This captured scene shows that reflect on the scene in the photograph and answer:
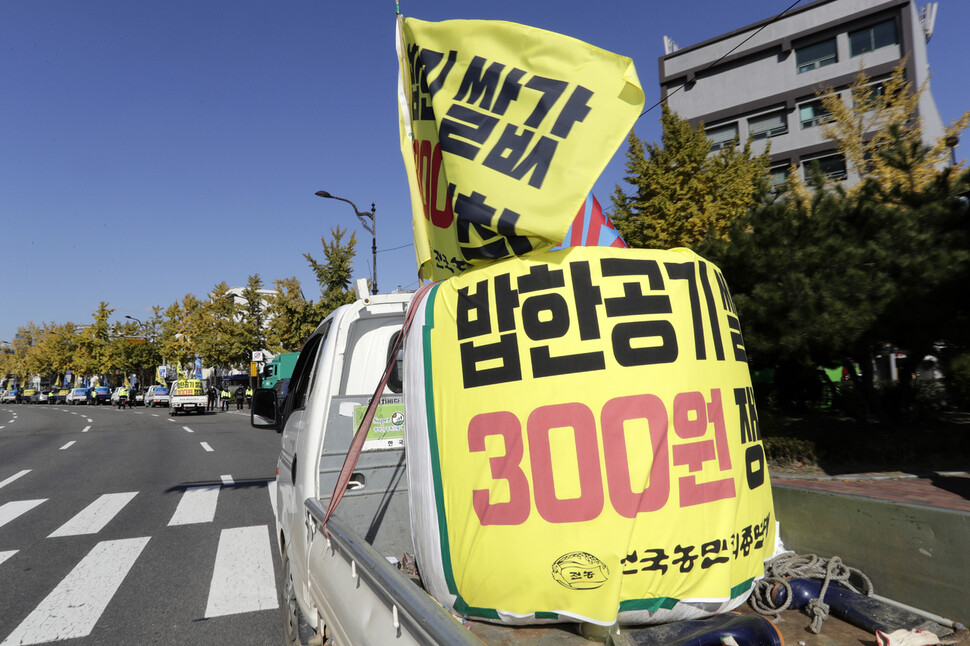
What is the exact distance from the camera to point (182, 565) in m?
6.39

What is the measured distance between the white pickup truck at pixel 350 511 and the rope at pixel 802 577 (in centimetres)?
6

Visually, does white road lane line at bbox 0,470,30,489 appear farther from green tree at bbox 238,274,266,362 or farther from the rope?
green tree at bbox 238,274,266,362

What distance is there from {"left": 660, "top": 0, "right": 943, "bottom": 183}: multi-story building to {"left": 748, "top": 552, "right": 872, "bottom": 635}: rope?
86.8 ft

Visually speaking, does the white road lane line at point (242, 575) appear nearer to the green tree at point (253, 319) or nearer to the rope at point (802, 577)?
the rope at point (802, 577)

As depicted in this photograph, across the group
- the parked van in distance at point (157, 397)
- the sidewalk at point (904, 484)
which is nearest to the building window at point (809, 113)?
the sidewalk at point (904, 484)

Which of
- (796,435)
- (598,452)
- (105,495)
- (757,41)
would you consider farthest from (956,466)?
(757,41)

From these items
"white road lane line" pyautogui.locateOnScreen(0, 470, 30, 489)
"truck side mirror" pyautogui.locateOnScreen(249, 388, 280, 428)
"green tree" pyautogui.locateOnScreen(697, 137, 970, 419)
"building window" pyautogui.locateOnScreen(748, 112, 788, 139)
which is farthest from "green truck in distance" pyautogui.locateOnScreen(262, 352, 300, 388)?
"truck side mirror" pyautogui.locateOnScreen(249, 388, 280, 428)

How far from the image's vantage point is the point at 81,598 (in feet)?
17.8

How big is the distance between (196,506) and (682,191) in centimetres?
1189

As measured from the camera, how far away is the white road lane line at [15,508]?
872 centimetres

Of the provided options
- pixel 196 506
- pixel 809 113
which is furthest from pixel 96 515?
pixel 809 113

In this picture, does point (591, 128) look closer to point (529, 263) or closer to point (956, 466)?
point (529, 263)

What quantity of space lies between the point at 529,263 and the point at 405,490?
2116mm

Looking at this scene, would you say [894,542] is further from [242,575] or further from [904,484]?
[904,484]
